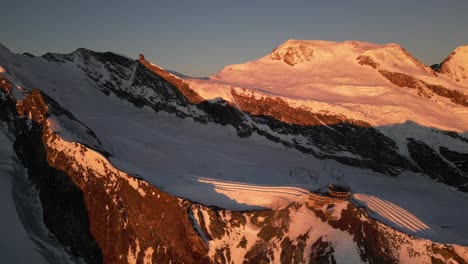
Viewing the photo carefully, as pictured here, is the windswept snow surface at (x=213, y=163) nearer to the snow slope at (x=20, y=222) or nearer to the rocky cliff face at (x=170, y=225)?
the rocky cliff face at (x=170, y=225)

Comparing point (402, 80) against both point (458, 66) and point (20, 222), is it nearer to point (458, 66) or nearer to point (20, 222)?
point (458, 66)

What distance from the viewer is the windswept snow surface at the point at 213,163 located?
93.8 feet

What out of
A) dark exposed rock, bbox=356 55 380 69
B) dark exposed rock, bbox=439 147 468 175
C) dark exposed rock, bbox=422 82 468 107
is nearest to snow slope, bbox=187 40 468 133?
dark exposed rock, bbox=356 55 380 69

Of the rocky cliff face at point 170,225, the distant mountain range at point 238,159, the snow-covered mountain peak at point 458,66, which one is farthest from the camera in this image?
the snow-covered mountain peak at point 458,66

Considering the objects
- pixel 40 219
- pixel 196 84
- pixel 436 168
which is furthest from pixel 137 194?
pixel 436 168

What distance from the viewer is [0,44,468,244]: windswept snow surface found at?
28.6 metres

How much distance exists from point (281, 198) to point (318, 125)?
24889 mm

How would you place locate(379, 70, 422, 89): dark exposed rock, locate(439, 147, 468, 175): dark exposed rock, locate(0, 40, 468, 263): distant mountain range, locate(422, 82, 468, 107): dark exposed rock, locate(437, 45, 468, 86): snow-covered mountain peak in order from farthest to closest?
locate(437, 45, 468, 86): snow-covered mountain peak → locate(379, 70, 422, 89): dark exposed rock → locate(422, 82, 468, 107): dark exposed rock → locate(439, 147, 468, 175): dark exposed rock → locate(0, 40, 468, 263): distant mountain range

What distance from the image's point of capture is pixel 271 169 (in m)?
39.7

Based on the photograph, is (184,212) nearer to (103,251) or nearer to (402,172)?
(103,251)

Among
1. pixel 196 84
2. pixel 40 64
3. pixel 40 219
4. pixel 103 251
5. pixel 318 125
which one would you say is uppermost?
pixel 40 64

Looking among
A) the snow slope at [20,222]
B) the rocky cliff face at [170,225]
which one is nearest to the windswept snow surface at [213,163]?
the rocky cliff face at [170,225]

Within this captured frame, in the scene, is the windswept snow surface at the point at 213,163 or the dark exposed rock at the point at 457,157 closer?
the windswept snow surface at the point at 213,163

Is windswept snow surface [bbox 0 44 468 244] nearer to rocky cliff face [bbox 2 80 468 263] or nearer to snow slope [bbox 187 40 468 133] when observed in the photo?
rocky cliff face [bbox 2 80 468 263]
